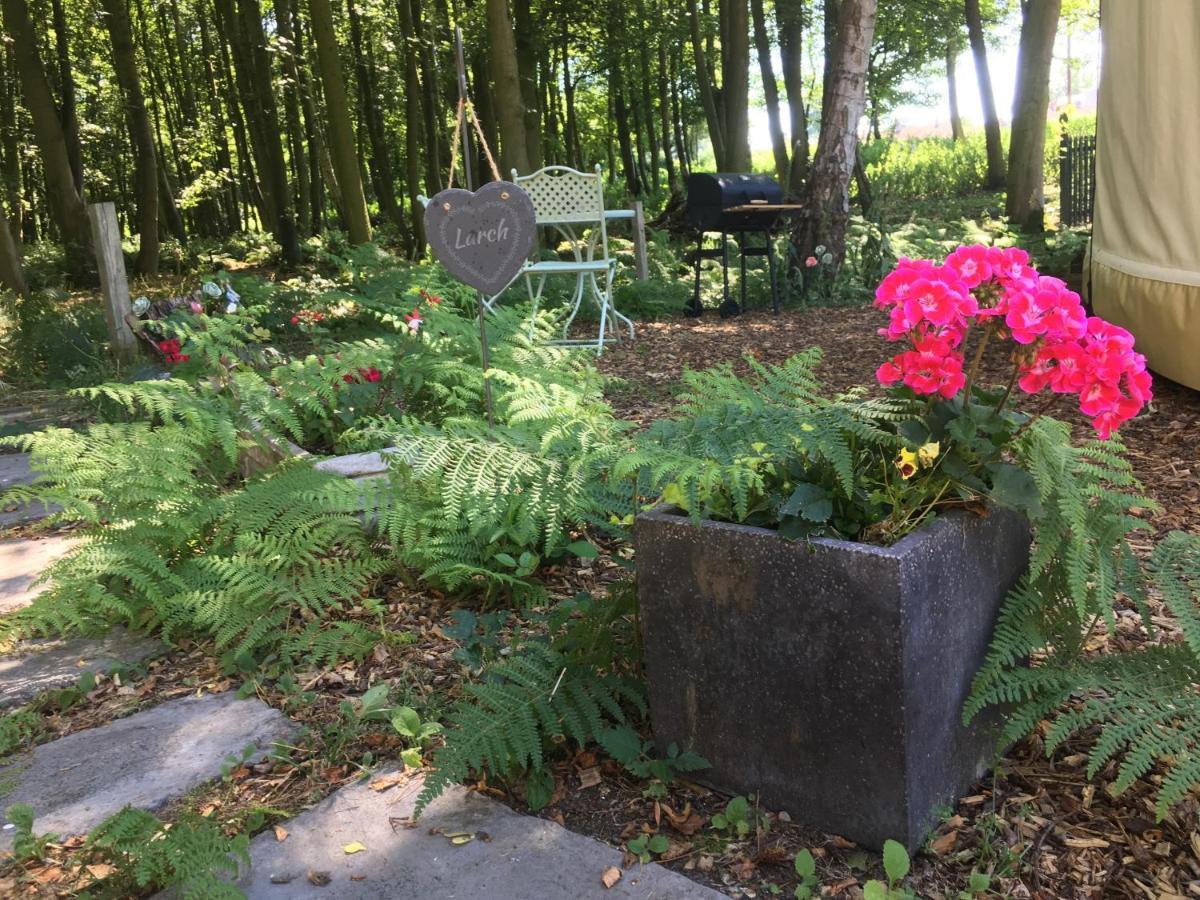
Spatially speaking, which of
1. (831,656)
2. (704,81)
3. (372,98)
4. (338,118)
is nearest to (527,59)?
(704,81)

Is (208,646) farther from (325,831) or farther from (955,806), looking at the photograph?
(955,806)

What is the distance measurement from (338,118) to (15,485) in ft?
26.1

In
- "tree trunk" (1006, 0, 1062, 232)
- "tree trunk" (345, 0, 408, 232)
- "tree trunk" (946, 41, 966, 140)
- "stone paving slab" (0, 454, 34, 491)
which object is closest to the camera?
"stone paving slab" (0, 454, 34, 491)

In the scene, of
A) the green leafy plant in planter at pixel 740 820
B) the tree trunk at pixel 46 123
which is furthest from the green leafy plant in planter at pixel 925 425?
the tree trunk at pixel 46 123

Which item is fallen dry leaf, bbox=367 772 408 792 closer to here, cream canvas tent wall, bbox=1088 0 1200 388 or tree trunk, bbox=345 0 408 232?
cream canvas tent wall, bbox=1088 0 1200 388

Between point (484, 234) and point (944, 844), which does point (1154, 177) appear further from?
point (944, 844)

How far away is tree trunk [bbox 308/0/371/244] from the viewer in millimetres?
11234

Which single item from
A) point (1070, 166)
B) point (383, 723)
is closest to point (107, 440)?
point (383, 723)

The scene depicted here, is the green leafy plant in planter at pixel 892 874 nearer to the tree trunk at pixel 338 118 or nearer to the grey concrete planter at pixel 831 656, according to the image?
the grey concrete planter at pixel 831 656

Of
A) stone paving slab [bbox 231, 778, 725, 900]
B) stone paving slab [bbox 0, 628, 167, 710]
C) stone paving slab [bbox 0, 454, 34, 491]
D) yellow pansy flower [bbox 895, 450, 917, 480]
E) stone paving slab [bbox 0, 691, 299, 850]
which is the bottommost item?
stone paving slab [bbox 231, 778, 725, 900]

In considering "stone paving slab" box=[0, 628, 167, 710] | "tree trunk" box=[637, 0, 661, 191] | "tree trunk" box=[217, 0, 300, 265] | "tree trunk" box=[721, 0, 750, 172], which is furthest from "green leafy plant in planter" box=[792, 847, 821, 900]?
"tree trunk" box=[637, 0, 661, 191]

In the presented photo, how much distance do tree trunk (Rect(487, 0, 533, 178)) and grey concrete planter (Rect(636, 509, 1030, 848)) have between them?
9.08 meters

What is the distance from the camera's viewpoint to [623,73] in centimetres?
2320

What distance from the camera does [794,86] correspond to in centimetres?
1720
